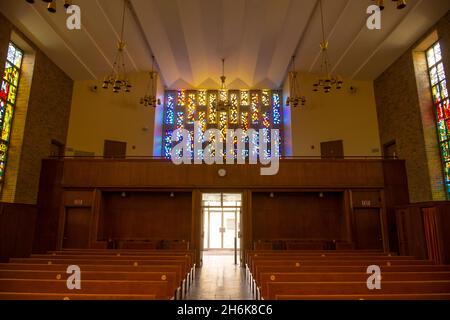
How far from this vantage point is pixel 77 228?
8477 mm

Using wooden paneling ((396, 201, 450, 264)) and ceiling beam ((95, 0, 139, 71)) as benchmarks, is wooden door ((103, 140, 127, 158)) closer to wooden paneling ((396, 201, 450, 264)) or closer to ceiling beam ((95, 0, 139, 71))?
ceiling beam ((95, 0, 139, 71))

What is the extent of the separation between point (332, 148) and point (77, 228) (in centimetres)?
934

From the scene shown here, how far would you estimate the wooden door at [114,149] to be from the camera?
34.2 ft

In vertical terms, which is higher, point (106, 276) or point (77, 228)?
point (77, 228)

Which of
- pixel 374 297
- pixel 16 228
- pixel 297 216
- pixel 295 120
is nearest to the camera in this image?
pixel 374 297

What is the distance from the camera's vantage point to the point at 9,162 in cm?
791

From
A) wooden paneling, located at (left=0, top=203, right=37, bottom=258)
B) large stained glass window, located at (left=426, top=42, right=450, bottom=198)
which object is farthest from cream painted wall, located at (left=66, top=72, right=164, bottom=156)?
large stained glass window, located at (left=426, top=42, right=450, bottom=198)

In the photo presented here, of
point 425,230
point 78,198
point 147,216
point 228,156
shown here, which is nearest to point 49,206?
point 78,198

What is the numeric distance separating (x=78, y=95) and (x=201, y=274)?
27.0 ft

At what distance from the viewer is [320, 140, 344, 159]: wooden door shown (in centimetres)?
1041

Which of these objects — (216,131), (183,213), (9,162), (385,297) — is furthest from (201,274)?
(216,131)

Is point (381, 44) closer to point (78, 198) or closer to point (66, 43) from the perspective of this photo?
point (66, 43)

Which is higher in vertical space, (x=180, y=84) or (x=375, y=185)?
(x=180, y=84)

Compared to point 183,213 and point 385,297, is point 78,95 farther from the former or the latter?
point 385,297
